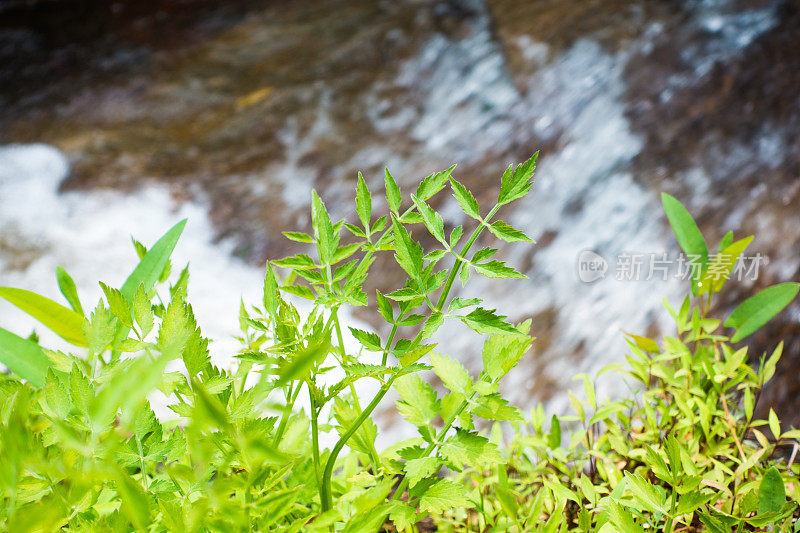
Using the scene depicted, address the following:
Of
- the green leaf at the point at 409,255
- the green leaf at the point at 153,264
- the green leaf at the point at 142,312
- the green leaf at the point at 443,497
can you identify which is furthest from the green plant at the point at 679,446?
the green leaf at the point at 153,264

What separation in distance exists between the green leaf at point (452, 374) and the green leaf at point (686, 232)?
65cm

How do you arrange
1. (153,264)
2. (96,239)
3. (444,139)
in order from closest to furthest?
(153,264) → (96,239) → (444,139)

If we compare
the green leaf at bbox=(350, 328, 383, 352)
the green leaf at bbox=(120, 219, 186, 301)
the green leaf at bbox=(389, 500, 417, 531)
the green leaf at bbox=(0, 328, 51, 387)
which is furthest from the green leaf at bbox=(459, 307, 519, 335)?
the green leaf at bbox=(0, 328, 51, 387)

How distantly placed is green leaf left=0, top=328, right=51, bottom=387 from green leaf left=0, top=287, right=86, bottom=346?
0.14 feet

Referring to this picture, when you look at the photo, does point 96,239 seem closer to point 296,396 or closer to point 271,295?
point 271,295

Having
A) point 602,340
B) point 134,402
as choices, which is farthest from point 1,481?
point 602,340

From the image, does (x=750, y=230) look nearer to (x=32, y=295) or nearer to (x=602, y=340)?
(x=602, y=340)

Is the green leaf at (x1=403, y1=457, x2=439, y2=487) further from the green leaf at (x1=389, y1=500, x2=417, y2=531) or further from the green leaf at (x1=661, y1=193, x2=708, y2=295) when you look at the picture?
the green leaf at (x1=661, y1=193, x2=708, y2=295)

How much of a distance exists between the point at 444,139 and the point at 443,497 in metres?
2.82

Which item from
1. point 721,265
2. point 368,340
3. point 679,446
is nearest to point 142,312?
point 368,340

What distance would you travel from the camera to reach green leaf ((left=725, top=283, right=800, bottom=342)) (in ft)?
3.63

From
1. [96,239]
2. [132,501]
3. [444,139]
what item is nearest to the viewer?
[132,501]

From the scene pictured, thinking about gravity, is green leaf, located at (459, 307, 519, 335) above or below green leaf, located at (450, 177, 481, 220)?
below

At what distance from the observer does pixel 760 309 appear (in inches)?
44.2
